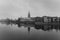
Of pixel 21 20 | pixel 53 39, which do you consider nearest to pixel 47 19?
pixel 21 20

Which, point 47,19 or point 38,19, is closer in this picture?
point 47,19

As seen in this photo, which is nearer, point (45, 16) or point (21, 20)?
point (45, 16)

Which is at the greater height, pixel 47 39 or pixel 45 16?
pixel 45 16

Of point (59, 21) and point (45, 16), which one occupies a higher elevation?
point (45, 16)

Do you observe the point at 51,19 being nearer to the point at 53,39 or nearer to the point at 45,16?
the point at 45,16

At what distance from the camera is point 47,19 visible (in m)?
86.2

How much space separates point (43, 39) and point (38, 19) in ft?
248

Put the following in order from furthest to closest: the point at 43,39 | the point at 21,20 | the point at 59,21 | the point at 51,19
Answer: the point at 21,20, the point at 51,19, the point at 59,21, the point at 43,39

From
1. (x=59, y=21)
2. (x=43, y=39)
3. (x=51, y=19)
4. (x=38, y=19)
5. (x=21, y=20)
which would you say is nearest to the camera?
(x=43, y=39)

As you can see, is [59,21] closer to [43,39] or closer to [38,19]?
[38,19]

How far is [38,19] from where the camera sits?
3711 inches

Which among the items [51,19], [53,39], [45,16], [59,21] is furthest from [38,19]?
[53,39]

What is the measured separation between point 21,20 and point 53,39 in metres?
103

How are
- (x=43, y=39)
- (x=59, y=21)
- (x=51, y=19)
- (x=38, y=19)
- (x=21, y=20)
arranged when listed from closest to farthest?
(x=43, y=39) → (x=59, y=21) → (x=51, y=19) → (x=38, y=19) → (x=21, y=20)
